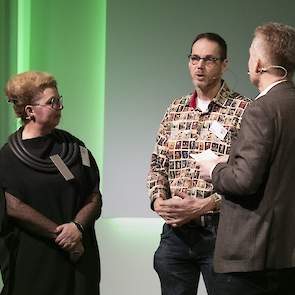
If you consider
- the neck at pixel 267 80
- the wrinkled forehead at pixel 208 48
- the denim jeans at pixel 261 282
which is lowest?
the denim jeans at pixel 261 282

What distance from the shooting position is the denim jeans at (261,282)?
1.54 m

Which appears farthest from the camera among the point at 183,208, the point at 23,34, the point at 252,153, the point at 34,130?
the point at 23,34

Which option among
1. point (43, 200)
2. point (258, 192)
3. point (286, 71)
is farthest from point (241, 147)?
point (43, 200)

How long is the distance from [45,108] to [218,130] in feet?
2.10

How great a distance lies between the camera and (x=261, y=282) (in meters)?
1.54

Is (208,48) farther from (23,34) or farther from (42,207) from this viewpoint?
(23,34)

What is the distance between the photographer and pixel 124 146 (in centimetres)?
409

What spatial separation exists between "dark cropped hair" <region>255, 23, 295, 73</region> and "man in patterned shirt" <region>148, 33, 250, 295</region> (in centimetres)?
51

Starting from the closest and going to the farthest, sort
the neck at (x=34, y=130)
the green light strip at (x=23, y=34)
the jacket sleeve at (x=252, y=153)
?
the jacket sleeve at (x=252, y=153) → the neck at (x=34, y=130) → the green light strip at (x=23, y=34)

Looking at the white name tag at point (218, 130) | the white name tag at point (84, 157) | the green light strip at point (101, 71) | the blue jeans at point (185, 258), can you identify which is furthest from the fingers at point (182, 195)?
the green light strip at point (101, 71)

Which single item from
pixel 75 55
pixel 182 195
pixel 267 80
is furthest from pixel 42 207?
pixel 75 55

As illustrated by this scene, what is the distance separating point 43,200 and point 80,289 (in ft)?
1.15

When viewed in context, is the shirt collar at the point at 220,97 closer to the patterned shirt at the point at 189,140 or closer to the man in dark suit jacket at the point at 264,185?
the patterned shirt at the point at 189,140

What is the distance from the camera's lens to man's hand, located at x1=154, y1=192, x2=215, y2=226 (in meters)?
1.96
